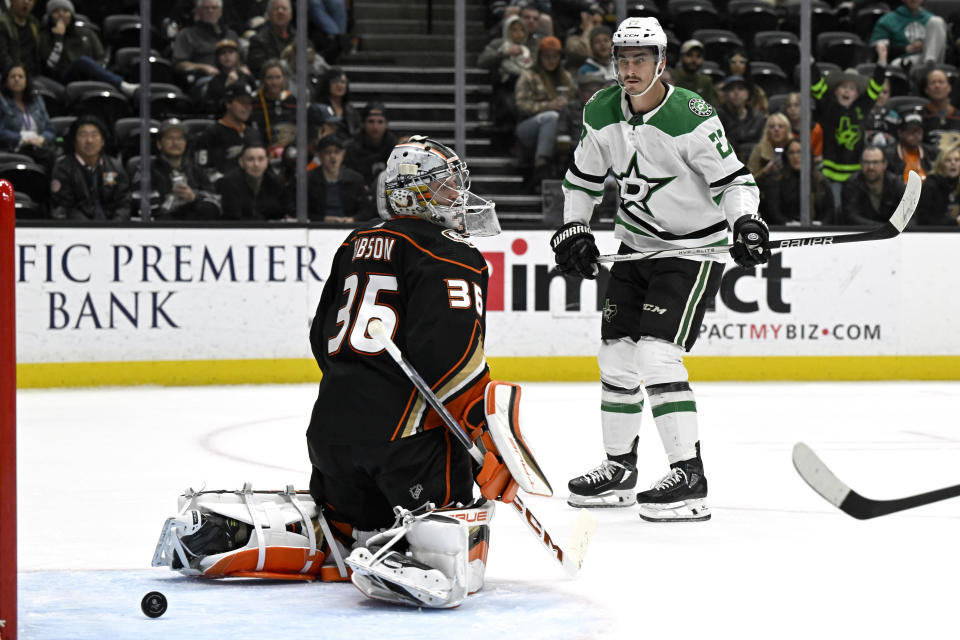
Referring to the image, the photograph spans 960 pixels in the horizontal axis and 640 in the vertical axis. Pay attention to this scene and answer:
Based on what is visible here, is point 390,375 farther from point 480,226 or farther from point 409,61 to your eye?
point 409,61

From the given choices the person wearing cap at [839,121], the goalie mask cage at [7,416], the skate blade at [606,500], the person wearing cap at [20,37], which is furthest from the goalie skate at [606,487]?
the person wearing cap at [20,37]

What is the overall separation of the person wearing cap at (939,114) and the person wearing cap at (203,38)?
155 inches

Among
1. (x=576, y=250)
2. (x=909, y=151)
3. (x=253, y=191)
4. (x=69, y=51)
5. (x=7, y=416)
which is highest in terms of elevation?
(x=69, y=51)

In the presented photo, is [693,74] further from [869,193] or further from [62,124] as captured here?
[62,124]

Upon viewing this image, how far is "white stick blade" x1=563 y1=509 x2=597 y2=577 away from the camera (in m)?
2.75

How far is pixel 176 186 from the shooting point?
22.5 feet

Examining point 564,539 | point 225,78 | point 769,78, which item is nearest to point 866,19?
point 769,78

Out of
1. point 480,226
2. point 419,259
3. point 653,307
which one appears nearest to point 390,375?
point 419,259

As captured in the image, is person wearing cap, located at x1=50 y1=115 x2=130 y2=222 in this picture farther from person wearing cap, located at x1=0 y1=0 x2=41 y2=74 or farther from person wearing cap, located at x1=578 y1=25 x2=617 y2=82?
person wearing cap, located at x1=578 y1=25 x2=617 y2=82

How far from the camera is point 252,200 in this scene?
6.96m

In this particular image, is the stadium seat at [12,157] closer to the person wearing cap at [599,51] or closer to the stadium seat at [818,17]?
the person wearing cap at [599,51]

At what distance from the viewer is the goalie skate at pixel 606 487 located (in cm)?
378

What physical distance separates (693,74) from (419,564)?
5.83 metres

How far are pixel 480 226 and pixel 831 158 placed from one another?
5.02 m
